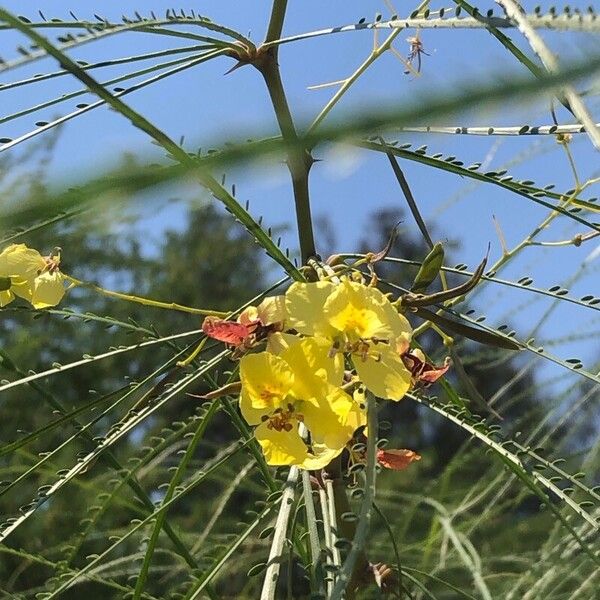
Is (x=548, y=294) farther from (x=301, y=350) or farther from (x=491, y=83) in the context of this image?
(x=491, y=83)

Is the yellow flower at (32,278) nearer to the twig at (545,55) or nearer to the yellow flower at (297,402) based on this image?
the yellow flower at (297,402)

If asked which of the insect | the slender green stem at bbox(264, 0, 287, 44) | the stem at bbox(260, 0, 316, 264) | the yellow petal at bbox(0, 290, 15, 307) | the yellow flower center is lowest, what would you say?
the yellow flower center

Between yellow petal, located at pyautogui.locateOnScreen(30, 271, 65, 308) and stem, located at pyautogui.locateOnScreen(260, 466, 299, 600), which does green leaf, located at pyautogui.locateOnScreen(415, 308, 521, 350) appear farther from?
yellow petal, located at pyautogui.locateOnScreen(30, 271, 65, 308)

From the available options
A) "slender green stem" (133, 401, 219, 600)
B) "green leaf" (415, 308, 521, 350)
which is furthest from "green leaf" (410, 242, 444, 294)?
"slender green stem" (133, 401, 219, 600)

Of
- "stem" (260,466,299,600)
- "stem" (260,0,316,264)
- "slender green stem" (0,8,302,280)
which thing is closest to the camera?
"slender green stem" (0,8,302,280)

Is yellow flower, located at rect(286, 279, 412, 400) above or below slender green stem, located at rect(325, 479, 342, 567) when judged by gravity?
above

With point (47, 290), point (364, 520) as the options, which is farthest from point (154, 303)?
point (364, 520)

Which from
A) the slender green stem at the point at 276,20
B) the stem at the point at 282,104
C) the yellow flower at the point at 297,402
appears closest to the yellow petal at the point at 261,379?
the yellow flower at the point at 297,402
